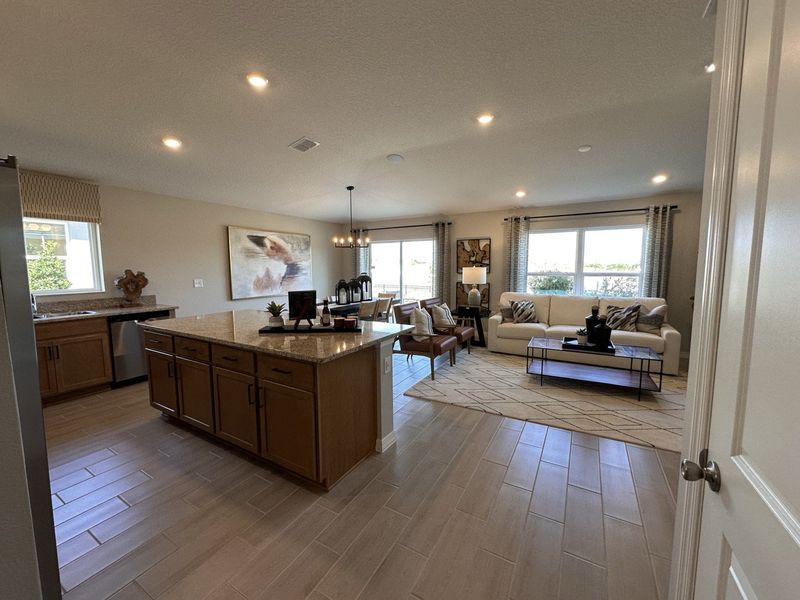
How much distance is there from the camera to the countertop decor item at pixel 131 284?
159 inches

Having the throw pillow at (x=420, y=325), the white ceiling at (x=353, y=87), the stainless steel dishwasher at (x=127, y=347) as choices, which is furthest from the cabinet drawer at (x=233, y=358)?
the throw pillow at (x=420, y=325)

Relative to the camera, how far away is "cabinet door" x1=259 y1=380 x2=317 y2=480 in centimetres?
195

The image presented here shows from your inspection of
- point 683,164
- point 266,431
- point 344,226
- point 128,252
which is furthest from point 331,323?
point 344,226

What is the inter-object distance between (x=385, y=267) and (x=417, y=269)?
0.83m

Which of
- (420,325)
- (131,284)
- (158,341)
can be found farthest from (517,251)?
(131,284)

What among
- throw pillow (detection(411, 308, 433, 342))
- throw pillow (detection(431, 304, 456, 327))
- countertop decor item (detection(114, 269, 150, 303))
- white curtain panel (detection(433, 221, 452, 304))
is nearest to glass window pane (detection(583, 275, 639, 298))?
white curtain panel (detection(433, 221, 452, 304))

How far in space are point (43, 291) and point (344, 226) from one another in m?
5.02

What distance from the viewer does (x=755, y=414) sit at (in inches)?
25.1

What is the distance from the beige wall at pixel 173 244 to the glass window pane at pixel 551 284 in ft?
16.2

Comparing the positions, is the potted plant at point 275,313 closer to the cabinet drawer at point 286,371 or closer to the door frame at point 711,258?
the cabinet drawer at point 286,371

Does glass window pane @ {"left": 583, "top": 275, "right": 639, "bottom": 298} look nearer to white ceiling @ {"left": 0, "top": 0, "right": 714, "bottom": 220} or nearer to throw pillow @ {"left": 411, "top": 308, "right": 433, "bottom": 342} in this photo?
white ceiling @ {"left": 0, "top": 0, "right": 714, "bottom": 220}

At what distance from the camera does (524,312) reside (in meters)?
A: 5.31

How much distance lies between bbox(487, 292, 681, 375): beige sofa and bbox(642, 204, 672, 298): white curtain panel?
0.31 meters

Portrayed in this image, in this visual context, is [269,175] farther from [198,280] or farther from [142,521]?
[142,521]
